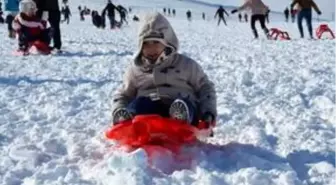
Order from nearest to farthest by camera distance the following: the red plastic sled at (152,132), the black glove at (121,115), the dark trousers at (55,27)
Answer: the red plastic sled at (152,132) < the black glove at (121,115) < the dark trousers at (55,27)

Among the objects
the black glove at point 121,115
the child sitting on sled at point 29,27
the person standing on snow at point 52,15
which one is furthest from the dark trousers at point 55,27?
the black glove at point 121,115

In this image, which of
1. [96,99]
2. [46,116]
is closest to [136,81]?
[46,116]

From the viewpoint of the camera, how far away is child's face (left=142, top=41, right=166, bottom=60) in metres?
4.16

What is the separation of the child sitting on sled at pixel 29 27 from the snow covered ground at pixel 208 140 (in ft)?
6.79

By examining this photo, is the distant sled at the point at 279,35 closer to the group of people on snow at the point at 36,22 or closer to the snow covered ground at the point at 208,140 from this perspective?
the group of people on snow at the point at 36,22

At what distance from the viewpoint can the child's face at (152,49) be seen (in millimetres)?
4164

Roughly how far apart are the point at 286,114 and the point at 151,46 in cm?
155

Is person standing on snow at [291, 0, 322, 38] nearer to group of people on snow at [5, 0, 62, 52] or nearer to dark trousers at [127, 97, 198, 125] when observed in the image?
group of people on snow at [5, 0, 62, 52]


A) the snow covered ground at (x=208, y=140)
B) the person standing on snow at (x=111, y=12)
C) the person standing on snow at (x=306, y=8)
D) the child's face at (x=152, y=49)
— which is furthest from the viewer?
the person standing on snow at (x=111, y=12)

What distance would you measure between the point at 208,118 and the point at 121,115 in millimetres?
547

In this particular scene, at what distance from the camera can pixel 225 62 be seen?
31.8 feet

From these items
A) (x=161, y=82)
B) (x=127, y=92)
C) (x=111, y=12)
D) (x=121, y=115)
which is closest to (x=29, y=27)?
(x=127, y=92)

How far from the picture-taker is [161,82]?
14.1ft

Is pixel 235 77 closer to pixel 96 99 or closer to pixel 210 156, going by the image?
pixel 96 99
